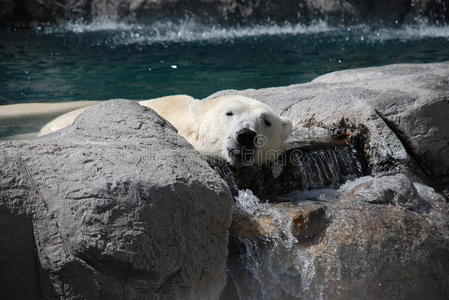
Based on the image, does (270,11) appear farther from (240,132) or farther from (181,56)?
(240,132)

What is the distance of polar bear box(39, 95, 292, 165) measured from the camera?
417 cm

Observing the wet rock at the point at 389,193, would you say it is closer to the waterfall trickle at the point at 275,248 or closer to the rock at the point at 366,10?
the waterfall trickle at the point at 275,248

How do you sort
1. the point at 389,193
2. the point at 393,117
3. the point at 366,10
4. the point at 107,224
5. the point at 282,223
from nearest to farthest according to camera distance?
1. the point at 107,224
2. the point at 282,223
3. the point at 389,193
4. the point at 393,117
5. the point at 366,10

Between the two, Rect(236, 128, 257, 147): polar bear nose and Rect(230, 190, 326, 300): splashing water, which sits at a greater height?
Rect(236, 128, 257, 147): polar bear nose

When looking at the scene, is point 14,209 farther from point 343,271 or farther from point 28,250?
point 343,271

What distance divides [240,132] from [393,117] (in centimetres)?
118

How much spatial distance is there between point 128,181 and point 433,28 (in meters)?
12.4

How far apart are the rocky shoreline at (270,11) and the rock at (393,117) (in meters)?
9.69

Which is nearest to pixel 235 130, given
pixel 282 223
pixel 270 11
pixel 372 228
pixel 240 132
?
pixel 240 132

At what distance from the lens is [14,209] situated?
2.68 metres

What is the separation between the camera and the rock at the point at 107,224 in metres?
2.65

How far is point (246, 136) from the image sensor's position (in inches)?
164

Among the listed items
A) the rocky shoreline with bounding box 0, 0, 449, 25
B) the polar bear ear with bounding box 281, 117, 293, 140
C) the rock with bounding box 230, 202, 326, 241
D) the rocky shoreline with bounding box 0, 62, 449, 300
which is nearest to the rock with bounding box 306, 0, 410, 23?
the rocky shoreline with bounding box 0, 0, 449, 25

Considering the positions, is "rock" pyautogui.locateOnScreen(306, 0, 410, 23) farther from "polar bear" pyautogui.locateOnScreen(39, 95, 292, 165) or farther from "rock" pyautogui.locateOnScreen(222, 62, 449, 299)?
"polar bear" pyautogui.locateOnScreen(39, 95, 292, 165)
